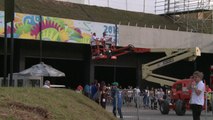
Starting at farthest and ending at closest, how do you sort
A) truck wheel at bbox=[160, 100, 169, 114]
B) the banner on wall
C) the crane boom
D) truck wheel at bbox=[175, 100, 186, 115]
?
the banner on wall
the crane boom
truck wheel at bbox=[160, 100, 169, 114]
truck wheel at bbox=[175, 100, 186, 115]

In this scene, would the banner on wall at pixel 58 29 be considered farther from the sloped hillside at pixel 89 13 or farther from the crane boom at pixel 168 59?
the crane boom at pixel 168 59

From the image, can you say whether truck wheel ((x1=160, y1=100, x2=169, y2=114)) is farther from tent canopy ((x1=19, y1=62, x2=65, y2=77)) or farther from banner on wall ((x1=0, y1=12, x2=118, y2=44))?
banner on wall ((x1=0, y1=12, x2=118, y2=44))

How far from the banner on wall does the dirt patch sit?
2698 cm

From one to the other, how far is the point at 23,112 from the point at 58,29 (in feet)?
98.5

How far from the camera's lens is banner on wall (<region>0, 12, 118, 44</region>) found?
35562 millimetres

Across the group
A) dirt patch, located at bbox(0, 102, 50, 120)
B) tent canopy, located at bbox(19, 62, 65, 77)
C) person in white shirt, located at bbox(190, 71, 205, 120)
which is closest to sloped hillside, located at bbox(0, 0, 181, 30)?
tent canopy, located at bbox(19, 62, 65, 77)

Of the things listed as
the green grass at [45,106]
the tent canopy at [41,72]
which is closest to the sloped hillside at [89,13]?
the tent canopy at [41,72]

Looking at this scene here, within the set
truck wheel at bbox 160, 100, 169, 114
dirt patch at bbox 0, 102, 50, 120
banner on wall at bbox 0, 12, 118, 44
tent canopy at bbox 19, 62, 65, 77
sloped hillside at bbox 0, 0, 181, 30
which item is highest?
sloped hillside at bbox 0, 0, 181, 30

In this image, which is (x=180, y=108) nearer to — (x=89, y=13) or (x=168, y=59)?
(x=168, y=59)

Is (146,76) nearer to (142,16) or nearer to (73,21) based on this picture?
(73,21)

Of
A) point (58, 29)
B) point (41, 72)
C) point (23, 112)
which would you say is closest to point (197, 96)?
point (23, 112)

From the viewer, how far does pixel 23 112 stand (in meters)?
7.75

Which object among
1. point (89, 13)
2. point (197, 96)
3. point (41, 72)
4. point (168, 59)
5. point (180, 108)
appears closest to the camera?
point (197, 96)

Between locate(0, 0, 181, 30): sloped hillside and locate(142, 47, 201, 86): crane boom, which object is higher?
locate(0, 0, 181, 30): sloped hillside
